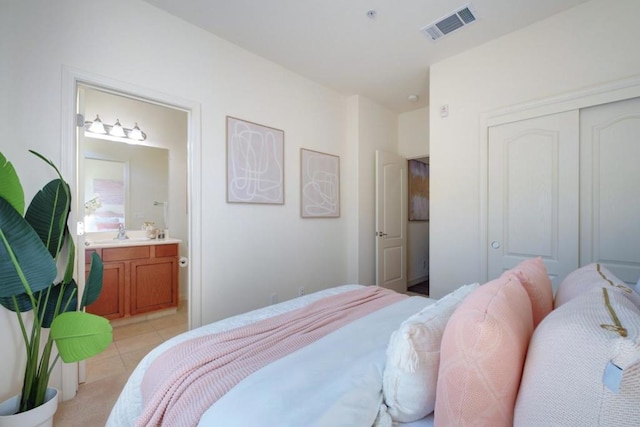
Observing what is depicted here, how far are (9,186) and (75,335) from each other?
2.57ft

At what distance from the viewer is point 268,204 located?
9.59ft

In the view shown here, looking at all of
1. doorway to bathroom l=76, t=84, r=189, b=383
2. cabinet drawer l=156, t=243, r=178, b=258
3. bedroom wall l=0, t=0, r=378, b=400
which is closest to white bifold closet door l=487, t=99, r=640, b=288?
bedroom wall l=0, t=0, r=378, b=400

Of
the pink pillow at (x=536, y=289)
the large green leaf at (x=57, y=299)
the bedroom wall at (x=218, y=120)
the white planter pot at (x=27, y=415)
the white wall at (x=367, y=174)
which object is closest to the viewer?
the pink pillow at (x=536, y=289)

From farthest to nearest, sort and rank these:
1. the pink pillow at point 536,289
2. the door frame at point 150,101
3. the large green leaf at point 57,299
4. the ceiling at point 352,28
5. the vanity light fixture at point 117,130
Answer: the vanity light fixture at point 117,130
the ceiling at point 352,28
the door frame at point 150,101
the large green leaf at point 57,299
the pink pillow at point 536,289

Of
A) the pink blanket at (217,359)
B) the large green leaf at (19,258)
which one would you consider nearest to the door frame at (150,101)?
the large green leaf at (19,258)

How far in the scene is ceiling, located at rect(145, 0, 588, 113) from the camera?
2170 mm

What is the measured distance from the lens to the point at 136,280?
3068mm

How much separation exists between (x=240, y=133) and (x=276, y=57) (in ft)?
3.07

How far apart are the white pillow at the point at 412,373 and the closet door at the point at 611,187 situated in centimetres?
223

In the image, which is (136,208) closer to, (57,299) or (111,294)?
(111,294)

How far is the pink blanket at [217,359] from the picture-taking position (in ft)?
2.87

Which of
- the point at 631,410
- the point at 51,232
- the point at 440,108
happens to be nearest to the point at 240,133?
the point at 51,232

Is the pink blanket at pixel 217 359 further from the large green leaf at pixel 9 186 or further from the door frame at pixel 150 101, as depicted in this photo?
the door frame at pixel 150 101

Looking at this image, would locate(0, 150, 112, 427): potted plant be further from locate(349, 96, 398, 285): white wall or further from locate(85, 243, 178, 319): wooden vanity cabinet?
locate(349, 96, 398, 285): white wall
